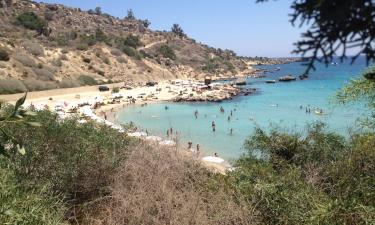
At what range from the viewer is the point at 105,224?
13.7m

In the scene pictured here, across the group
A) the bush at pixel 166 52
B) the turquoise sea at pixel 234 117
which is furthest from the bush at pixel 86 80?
the bush at pixel 166 52

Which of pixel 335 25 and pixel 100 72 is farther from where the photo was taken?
pixel 100 72

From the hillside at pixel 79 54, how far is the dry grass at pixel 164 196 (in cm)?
3823

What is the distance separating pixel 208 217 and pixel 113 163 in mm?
4732

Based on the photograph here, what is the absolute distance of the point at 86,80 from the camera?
2815 inches

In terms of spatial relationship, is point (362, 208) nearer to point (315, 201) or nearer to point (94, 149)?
point (315, 201)

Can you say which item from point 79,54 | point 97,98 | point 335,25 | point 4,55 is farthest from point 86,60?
point 335,25

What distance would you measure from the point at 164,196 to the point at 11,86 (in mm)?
42608

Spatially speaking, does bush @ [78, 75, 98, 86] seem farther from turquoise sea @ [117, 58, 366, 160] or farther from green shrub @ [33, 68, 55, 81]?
turquoise sea @ [117, 58, 366, 160]

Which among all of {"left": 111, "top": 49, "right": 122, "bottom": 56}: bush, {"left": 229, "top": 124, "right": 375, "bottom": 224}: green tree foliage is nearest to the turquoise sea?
{"left": 229, "top": 124, "right": 375, "bottom": 224}: green tree foliage

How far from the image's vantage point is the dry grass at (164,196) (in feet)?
40.0

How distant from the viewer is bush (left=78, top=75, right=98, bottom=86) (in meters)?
70.2

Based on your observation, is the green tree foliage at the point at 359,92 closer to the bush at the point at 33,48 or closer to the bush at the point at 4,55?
the bush at the point at 4,55

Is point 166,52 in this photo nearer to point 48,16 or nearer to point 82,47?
point 48,16
